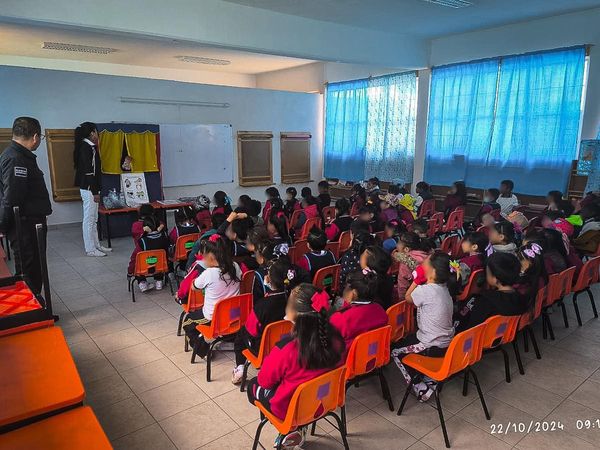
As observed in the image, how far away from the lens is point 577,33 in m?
6.14

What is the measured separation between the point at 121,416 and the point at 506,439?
7.24ft

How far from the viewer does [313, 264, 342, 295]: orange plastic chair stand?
3301mm

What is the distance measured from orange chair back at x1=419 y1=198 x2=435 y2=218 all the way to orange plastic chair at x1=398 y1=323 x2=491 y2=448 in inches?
172

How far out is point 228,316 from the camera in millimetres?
2727

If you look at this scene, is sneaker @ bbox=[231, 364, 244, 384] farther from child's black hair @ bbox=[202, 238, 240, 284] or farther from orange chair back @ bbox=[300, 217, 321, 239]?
orange chair back @ bbox=[300, 217, 321, 239]

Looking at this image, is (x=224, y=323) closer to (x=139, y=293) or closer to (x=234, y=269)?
(x=234, y=269)

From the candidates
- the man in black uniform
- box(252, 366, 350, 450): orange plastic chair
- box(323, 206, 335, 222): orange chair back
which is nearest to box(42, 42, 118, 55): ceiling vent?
box(323, 206, 335, 222): orange chair back

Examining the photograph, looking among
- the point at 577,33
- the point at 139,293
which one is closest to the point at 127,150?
the point at 139,293

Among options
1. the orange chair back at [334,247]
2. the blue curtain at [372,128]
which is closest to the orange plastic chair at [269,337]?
the orange chair back at [334,247]

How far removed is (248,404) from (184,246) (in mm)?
2260

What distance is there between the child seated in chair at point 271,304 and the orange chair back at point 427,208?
175 inches

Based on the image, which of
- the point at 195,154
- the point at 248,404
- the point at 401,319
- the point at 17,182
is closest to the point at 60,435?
the point at 248,404

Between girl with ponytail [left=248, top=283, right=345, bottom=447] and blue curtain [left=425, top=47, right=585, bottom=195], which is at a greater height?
blue curtain [left=425, top=47, right=585, bottom=195]

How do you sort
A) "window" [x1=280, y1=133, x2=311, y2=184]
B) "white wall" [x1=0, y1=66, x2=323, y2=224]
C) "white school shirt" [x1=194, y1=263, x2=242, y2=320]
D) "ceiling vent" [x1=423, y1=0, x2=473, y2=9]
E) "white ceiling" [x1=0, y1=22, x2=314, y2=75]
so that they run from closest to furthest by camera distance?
"white school shirt" [x1=194, y1=263, x2=242, y2=320] < "ceiling vent" [x1=423, y1=0, x2=473, y2=9] < "white ceiling" [x1=0, y1=22, x2=314, y2=75] < "white wall" [x1=0, y1=66, x2=323, y2=224] < "window" [x1=280, y1=133, x2=311, y2=184]
